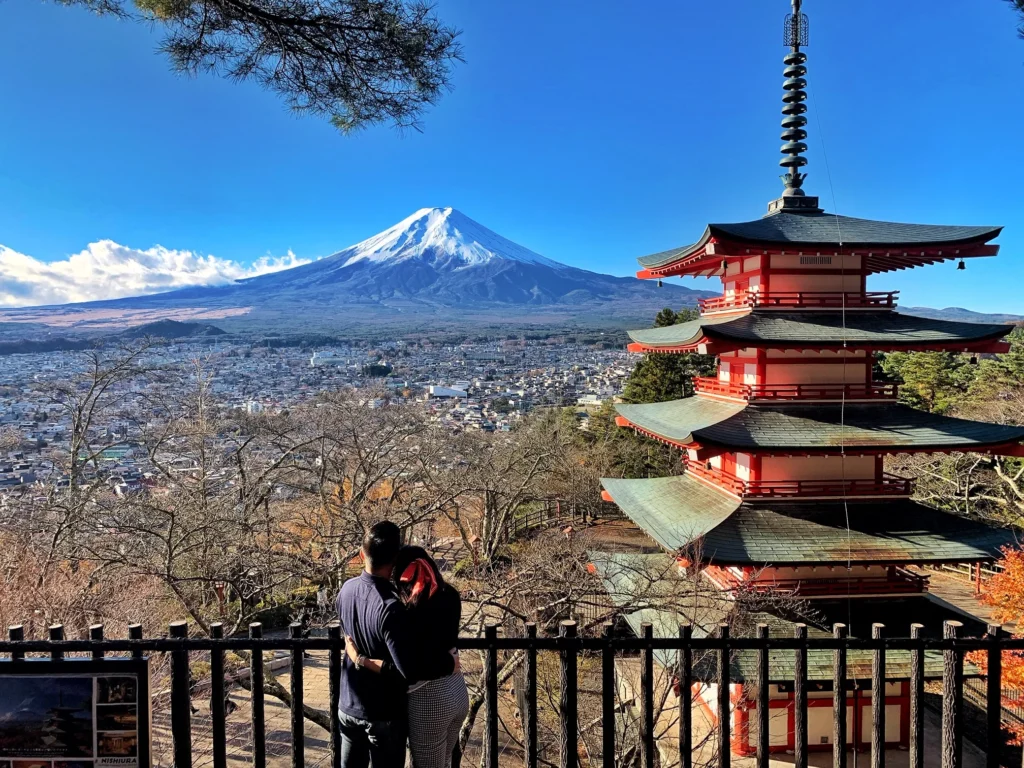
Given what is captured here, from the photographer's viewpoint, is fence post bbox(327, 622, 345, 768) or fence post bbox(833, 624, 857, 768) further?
fence post bbox(833, 624, 857, 768)

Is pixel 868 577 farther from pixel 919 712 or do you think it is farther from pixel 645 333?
pixel 919 712

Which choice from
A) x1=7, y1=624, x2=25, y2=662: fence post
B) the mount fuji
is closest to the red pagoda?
x1=7, y1=624, x2=25, y2=662: fence post

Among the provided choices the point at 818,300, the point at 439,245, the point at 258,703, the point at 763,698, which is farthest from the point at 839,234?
the point at 439,245

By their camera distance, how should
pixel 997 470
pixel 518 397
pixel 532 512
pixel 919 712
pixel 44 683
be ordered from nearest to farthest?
1. pixel 44 683
2. pixel 919 712
3. pixel 997 470
4. pixel 532 512
5. pixel 518 397

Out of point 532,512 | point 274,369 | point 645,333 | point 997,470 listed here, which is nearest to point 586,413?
point 532,512

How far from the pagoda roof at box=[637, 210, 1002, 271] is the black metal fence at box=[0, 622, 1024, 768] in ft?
20.4

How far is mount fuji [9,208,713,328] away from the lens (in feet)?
286

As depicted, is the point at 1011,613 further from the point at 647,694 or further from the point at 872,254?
the point at 647,694

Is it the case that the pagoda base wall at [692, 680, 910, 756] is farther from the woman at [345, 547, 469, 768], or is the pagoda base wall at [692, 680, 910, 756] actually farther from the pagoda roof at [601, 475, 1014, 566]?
the woman at [345, 547, 469, 768]

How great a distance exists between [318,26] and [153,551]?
10.3 metres

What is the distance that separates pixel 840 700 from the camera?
9.08 feet

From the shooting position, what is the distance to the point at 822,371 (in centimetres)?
871

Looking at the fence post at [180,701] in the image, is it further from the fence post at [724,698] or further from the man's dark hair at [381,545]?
A: the fence post at [724,698]

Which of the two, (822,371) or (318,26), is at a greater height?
(318,26)
